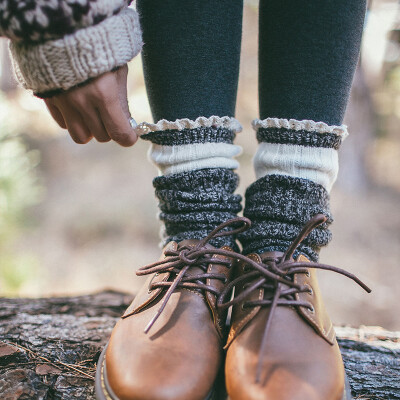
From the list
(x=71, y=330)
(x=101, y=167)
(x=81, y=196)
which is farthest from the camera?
(x=101, y=167)

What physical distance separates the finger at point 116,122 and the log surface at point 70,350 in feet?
1.28

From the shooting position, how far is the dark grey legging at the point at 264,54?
608 mm

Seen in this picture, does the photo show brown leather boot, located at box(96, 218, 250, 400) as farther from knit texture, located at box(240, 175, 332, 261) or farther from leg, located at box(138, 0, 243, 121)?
leg, located at box(138, 0, 243, 121)

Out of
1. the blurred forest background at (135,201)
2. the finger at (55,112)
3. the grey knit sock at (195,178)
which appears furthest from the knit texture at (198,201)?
the blurred forest background at (135,201)

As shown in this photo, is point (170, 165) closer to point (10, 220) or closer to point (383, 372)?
point (383, 372)

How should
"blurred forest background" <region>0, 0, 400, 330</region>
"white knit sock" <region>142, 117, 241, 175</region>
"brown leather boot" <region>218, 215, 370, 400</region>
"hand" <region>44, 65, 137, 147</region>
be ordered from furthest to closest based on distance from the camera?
"blurred forest background" <region>0, 0, 400, 330</region>
"white knit sock" <region>142, 117, 241, 175</region>
"hand" <region>44, 65, 137, 147</region>
"brown leather boot" <region>218, 215, 370, 400</region>

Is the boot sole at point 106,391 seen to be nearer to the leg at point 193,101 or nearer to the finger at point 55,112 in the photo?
the leg at point 193,101

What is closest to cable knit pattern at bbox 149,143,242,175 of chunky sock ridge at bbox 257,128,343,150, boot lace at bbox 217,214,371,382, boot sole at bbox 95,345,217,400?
chunky sock ridge at bbox 257,128,343,150

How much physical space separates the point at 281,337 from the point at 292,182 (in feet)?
0.88

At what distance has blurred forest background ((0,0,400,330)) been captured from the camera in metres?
2.46

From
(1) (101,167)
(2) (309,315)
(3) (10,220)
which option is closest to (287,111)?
(2) (309,315)

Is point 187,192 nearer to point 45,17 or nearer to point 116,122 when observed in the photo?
point 116,122

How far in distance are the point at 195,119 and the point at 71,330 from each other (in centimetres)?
49

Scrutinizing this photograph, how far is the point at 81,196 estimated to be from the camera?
3.79 meters
